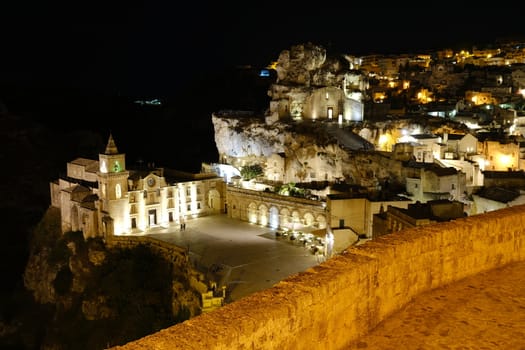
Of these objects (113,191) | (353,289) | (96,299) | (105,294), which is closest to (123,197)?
(113,191)

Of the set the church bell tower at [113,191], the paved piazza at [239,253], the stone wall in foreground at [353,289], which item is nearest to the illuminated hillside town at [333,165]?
the church bell tower at [113,191]

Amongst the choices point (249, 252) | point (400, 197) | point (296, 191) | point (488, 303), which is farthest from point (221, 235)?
point (488, 303)

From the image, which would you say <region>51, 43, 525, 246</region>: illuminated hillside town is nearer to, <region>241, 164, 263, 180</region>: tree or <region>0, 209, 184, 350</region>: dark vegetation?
<region>241, 164, 263, 180</region>: tree

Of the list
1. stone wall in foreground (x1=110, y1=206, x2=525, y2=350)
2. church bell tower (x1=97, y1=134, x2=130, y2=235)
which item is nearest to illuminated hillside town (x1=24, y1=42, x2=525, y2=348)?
church bell tower (x1=97, y1=134, x2=130, y2=235)

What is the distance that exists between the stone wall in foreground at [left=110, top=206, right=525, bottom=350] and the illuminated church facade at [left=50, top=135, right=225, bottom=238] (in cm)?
3059

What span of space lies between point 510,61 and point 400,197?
4630 centimetres

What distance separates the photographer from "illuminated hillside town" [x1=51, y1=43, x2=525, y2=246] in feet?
93.1

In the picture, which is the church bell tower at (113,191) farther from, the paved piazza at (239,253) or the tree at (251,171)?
the tree at (251,171)

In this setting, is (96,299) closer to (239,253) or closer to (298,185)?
(239,253)

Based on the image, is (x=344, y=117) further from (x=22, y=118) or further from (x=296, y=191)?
(x=22, y=118)

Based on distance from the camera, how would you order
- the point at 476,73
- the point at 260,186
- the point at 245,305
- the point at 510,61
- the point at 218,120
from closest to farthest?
the point at 245,305 → the point at 260,186 → the point at 218,120 → the point at 476,73 → the point at 510,61

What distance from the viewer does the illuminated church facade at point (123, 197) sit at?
3584cm

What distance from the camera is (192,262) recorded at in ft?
97.0

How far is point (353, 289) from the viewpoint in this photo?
5.73m
